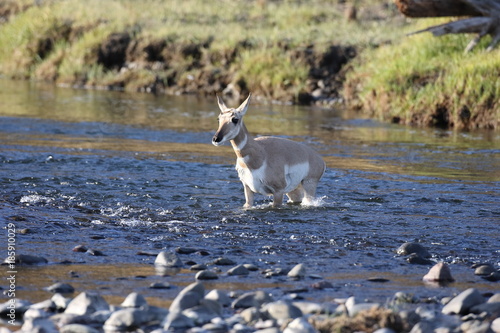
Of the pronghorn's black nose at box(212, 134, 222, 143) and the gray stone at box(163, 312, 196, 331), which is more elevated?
the pronghorn's black nose at box(212, 134, 222, 143)

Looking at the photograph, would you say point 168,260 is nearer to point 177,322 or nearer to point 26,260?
point 26,260

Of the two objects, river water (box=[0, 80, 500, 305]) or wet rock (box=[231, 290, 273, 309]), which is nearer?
wet rock (box=[231, 290, 273, 309])

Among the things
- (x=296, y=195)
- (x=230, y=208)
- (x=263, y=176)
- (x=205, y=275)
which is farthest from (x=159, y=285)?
(x=296, y=195)

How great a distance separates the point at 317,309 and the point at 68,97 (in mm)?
19386

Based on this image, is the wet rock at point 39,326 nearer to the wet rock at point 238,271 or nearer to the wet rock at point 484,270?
the wet rock at point 238,271

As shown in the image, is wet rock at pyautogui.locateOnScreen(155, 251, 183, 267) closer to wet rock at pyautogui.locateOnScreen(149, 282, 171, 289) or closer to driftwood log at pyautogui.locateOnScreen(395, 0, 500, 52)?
wet rock at pyautogui.locateOnScreen(149, 282, 171, 289)

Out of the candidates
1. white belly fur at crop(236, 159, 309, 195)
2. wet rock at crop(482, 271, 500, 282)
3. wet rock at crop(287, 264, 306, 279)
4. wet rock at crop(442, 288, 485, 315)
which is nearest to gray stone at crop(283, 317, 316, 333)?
wet rock at crop(442, 288, 485, 315)

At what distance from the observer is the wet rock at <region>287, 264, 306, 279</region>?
743 centimetres

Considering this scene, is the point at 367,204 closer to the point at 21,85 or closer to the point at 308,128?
the point at 308,128

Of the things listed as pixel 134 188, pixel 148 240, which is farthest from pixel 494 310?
pixel 134 188

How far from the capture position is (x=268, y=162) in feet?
33.7

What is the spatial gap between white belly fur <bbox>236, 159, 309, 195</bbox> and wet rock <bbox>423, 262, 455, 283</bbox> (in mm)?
3199

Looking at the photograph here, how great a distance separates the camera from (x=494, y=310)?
6.31m

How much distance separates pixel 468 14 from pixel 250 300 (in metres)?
16.0
